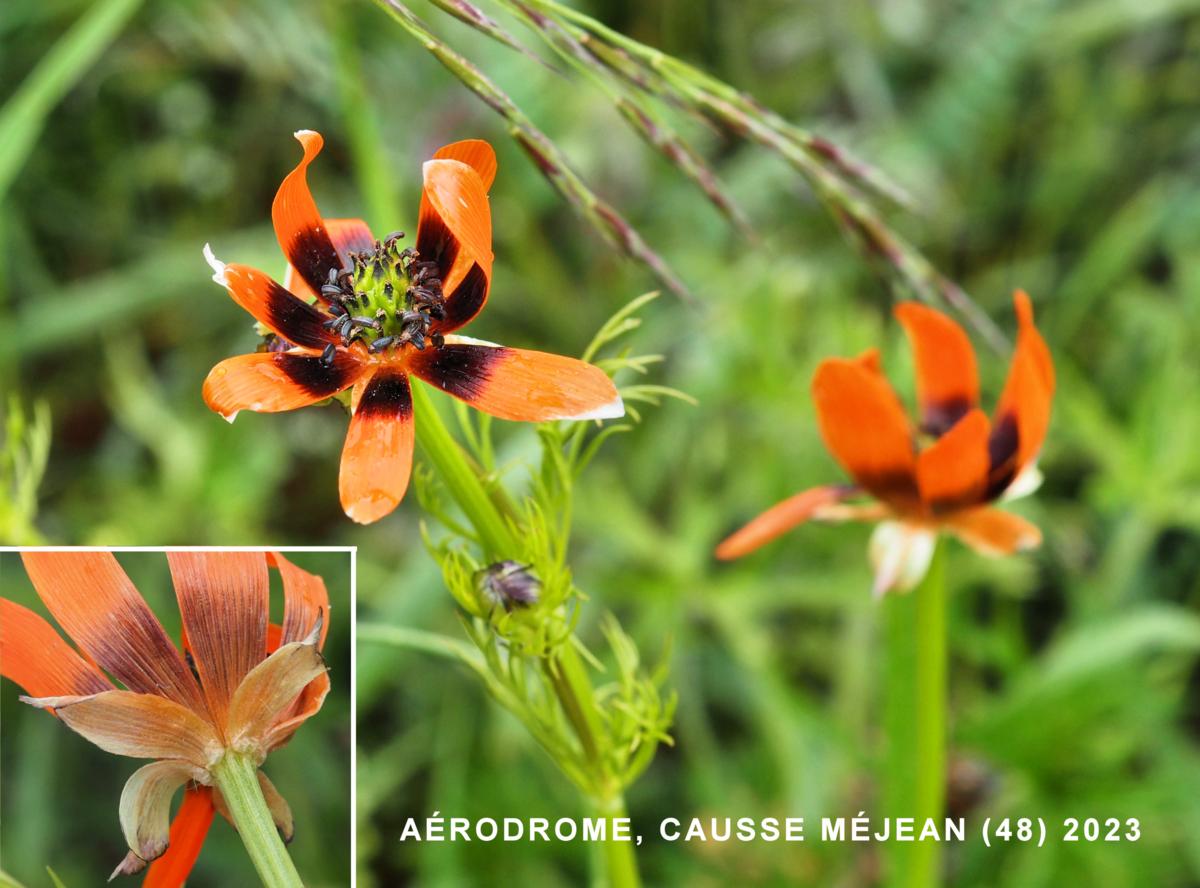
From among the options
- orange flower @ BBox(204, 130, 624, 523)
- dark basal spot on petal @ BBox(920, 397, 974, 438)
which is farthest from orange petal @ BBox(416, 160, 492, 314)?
dark basal spot on petal @ BBox(920, 397, 974, 438)

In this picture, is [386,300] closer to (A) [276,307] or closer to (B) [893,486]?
(A) [276,307]

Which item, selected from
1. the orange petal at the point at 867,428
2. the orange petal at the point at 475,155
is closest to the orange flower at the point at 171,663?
the orange petal at the point at 475,155

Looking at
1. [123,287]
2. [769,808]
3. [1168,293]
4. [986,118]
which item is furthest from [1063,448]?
[123,287]

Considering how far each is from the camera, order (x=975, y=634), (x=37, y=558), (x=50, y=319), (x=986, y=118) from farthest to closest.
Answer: (x=986, y=118)
(x=50, y=319)
(x=975, y=634)
(x=37, y=558)

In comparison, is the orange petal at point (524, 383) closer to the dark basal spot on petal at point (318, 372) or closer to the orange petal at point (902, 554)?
the dark basal spot on petal at point (318, 372)

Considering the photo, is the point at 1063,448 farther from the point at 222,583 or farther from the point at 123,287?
the point at 222,583

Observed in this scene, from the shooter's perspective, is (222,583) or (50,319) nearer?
(222,583)

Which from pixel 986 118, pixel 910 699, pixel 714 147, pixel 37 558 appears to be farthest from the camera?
pixel 714 147
